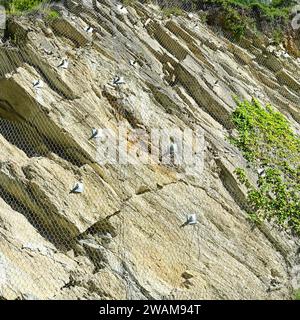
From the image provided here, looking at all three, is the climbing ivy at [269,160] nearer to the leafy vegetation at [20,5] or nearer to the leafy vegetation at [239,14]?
the leafy vegetation at [239,14]

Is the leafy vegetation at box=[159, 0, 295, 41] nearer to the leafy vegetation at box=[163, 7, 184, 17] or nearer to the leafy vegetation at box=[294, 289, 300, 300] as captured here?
the leafy vegetation at box=[163, 7, 184, 17]

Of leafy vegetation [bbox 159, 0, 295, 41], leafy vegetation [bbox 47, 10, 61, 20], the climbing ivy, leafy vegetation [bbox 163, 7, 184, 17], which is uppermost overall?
leafy vegetation [bbox 159, 0, 295, 41]

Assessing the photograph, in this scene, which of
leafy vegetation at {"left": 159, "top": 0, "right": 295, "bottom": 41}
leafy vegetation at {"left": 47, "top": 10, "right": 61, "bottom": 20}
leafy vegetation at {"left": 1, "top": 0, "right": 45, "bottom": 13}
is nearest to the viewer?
leafy vegetation at {"left": 47, "top": 10, "right": 61, "bottom": 20}

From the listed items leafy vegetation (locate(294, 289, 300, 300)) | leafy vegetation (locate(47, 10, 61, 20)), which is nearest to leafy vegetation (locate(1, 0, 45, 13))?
leafy vegetation (locate(47, 10, 61, 20))

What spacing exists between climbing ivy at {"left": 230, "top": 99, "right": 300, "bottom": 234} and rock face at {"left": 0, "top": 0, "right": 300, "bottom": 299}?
298 millimetres

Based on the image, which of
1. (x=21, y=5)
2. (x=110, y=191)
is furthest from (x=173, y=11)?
(x=110, y=191)

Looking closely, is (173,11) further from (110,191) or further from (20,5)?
(110,191)

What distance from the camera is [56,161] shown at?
924 centimetres

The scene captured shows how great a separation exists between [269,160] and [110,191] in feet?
13.5

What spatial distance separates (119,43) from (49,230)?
558 centimetres

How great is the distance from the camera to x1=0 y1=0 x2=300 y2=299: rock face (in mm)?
8250

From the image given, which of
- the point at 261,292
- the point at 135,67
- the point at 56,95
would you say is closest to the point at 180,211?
the point at 261,292

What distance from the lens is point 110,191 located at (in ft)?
30.1

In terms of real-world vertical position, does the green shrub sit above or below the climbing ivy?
below
